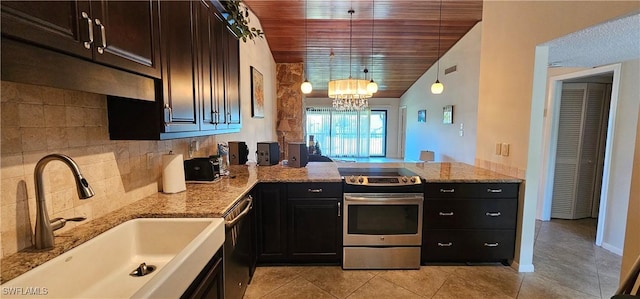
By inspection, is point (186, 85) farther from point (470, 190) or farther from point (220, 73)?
point (470, 190)

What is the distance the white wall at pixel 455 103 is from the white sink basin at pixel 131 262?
14.0ft

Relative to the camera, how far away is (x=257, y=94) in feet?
13.9

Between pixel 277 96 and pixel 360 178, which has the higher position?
pixel 277 96

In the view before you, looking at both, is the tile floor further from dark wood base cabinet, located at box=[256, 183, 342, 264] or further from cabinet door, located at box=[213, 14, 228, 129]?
cabinet door, located at box=[213, 14, 228, 129]

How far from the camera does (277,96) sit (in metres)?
6.13

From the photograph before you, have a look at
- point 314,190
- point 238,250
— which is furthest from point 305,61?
point 238,250

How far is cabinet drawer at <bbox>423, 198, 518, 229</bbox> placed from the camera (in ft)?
8.61

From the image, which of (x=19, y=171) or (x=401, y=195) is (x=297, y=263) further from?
(x=19, y=171)

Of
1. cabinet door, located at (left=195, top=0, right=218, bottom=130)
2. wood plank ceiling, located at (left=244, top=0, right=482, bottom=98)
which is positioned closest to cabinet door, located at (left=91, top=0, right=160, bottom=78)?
cabinet door, located at (left=195, top=0, right=218, bottom=130)

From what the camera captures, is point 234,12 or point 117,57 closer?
point 117,57

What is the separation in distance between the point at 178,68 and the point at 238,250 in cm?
121

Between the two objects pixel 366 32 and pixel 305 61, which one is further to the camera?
pixel 305 61

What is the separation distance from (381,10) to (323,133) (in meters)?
5.83

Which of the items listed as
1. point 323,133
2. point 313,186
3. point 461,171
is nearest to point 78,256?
point 313,186
